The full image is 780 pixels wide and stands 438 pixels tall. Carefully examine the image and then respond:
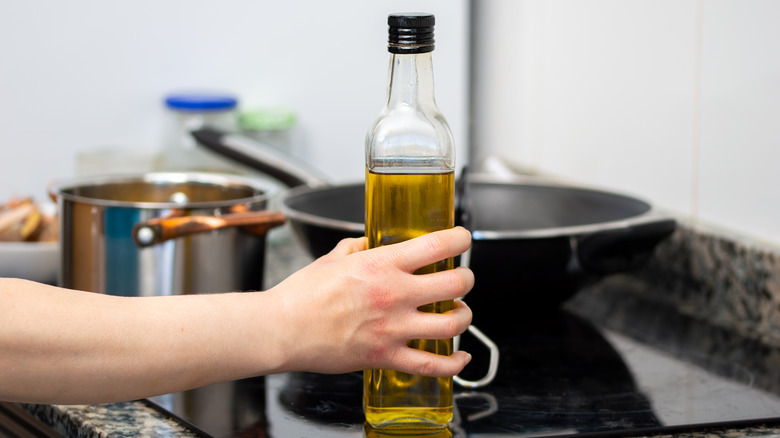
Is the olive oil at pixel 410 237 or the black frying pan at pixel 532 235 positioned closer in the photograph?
the olive oil at pixel 410 237

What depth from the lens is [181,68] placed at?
1531mm

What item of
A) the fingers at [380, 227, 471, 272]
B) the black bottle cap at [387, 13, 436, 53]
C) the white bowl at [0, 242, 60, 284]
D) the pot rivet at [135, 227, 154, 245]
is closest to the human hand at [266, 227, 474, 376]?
the fingers at [380, 227, 471, 272]

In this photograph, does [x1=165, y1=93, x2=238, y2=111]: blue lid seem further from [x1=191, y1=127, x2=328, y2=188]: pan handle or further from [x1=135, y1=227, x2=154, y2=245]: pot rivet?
[x1=135, y1=227, x2=154, y2=245]: pot rivet

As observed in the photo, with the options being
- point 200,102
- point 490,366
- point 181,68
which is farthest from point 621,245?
point 181,68

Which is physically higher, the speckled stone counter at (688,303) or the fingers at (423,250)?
the fingers at (423,250)

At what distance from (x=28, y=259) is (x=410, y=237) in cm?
64

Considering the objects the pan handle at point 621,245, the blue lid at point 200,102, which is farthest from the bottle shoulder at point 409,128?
the blue lid at point 200,102

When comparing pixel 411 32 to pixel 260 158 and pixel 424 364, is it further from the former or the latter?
pixel 260 158

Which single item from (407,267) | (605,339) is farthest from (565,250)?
(407,267)

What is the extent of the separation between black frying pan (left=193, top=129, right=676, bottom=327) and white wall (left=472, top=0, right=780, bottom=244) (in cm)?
14

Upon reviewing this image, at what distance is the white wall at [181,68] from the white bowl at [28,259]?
0.50 m

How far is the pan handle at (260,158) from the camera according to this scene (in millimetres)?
1104

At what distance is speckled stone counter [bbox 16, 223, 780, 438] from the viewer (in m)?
0.71

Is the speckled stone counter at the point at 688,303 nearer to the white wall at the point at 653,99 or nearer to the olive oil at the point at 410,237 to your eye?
the white wall at the point at 653,99
